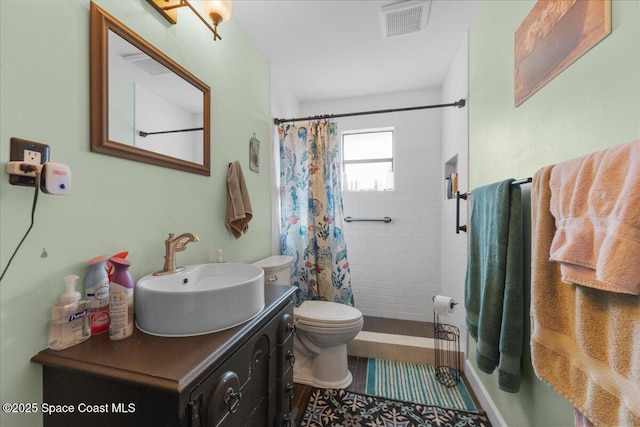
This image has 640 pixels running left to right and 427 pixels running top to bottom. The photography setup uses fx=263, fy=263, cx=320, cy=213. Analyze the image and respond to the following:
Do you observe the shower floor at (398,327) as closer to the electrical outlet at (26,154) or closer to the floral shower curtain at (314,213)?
the floral shower curtain at (314,213)

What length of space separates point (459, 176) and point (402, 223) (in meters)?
0.82

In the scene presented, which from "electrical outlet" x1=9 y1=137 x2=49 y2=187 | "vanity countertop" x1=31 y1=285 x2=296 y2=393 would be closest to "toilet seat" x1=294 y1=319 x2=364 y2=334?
"vanity countertop" x1=31 y1=285 x2=296 y2=393

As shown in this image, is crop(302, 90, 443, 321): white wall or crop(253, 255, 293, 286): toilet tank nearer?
crop(253, 255, 293, 286): toilet tank

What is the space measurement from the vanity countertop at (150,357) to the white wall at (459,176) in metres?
1.77

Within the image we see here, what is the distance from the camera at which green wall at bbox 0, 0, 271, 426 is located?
66cm

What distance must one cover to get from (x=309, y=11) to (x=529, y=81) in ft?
4.29

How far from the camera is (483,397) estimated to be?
5.20 feet

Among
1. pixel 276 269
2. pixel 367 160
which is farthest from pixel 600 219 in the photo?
pixel 367 160

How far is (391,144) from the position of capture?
9.49 feet

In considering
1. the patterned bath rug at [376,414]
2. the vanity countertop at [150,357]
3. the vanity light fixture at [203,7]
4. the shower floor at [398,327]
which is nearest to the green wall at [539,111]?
the patterned bath rug at [376,414]

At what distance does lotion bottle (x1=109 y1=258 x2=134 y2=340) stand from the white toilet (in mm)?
914

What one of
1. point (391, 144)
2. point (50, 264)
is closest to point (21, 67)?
point (50, 264)

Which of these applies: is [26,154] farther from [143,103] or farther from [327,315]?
[327,315]

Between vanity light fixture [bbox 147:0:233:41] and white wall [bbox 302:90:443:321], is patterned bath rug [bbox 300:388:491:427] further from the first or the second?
vanity light fixture [bbox 147:0:233:41]
